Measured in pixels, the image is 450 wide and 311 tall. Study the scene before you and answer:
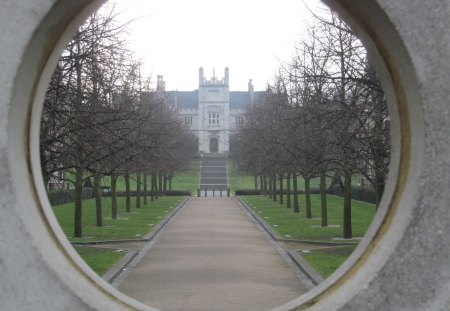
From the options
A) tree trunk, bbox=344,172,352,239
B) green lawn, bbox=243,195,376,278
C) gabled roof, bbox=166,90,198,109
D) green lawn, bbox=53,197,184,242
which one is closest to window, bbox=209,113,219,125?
gabled roof, bbox=166,90,198,109

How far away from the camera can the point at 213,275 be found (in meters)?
15.5

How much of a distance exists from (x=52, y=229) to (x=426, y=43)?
128 inches

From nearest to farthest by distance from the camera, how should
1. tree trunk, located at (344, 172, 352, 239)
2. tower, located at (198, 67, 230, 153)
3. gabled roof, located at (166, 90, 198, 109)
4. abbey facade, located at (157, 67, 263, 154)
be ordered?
tree trunk, located at (344, 172, 352, 239) < tower, located at (198, 67, 230, 153) < abbey facade, located at (157, 67, 263, 154) < gabled roof, located at (166, 90, 198, 109)

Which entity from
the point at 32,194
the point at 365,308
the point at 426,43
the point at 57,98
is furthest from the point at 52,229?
the point at 57,98

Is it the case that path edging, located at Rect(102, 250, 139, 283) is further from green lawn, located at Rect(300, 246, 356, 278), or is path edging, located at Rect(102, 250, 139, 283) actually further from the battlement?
the battlement

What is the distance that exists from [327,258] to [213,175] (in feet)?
248

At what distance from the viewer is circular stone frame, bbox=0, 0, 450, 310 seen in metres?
5.23

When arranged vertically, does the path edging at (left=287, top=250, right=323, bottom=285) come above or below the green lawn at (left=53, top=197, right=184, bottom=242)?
below

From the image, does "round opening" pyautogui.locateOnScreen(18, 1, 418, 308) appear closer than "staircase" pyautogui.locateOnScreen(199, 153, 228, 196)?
Yes

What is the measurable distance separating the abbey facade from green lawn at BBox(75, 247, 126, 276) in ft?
373

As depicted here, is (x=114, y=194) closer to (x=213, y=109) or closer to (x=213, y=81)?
(x=213, y=109)

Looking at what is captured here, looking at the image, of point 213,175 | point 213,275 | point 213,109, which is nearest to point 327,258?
point 213,275

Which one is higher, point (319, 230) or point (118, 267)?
point (319, 230)

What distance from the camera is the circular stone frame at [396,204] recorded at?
5.23 m
